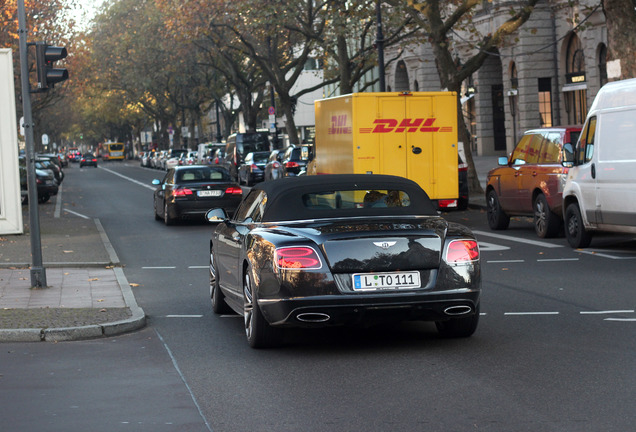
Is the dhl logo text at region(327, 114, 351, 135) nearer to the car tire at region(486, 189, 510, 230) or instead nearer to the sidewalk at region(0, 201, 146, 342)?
the car tire at region(486, 189, 510, 230)

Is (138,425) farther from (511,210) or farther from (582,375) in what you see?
(511,210)

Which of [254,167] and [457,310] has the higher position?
[254,167]

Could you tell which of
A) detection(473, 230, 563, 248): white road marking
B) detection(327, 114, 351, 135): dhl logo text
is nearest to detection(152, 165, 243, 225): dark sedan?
detection(327, 114, 351, 135): dhl logo text

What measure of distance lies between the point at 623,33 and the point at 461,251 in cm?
1352

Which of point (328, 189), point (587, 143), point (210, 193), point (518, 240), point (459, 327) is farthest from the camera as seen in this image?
point (210, 193)

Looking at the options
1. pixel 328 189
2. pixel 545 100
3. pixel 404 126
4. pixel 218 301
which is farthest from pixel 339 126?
pixel 545 100

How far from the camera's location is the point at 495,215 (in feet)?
A: 67.6

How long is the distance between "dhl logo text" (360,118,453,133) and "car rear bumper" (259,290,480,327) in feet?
43.9

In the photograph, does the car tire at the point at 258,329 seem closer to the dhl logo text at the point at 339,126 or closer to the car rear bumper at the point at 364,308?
the car rear bumper at the point at 364,308

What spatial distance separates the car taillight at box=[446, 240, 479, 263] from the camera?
847 cm

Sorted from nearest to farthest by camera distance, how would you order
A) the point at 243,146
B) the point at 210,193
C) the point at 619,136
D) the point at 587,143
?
the point at 619,136, the point at 587,143, the point at 210,193, the point at 243,146

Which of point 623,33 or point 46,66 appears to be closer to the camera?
point 46,66

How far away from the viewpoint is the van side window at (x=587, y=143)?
16266 millimetres

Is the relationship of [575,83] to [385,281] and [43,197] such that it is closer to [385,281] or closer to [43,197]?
[43,197]
